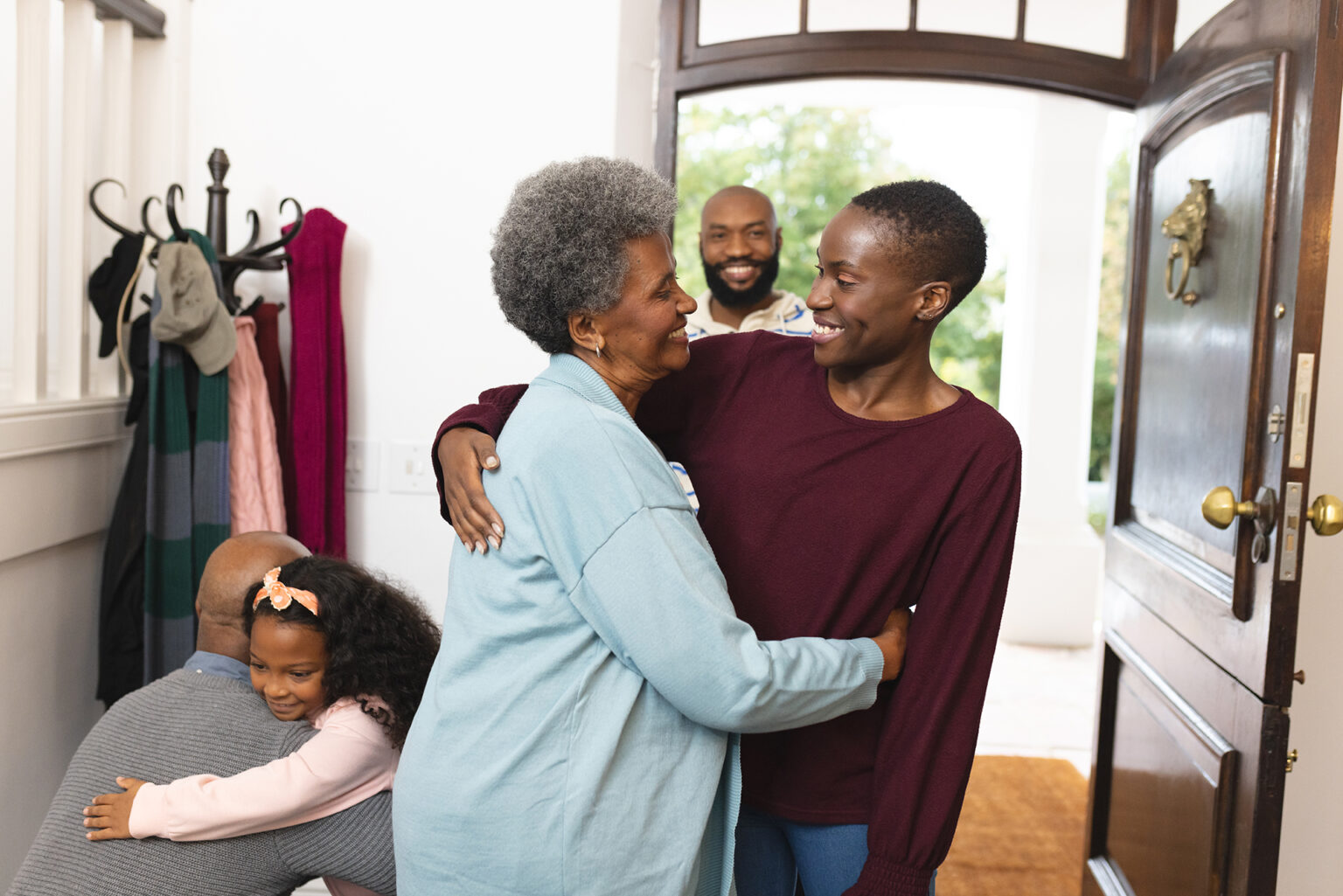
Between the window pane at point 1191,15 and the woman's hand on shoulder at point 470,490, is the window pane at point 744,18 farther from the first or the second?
the woman's hand on shoulder at point 470,490

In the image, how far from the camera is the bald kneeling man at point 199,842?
4.94 feet

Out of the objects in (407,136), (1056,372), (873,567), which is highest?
(407,136)

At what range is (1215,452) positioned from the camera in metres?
1.92

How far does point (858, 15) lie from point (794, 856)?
2085 mm

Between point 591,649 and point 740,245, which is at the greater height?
point 740,245

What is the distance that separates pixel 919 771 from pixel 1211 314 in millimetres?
1192

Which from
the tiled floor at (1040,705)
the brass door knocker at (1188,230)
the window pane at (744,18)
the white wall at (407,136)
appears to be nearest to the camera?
the brass door knocker at (1188,230)

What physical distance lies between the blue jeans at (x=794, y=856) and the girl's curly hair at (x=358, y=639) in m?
0.57

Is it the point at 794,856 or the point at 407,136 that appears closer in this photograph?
the point at 794,856

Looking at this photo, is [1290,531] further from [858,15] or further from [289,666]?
[858,15]

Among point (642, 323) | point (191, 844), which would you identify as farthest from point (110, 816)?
point (642, 323)

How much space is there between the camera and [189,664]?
5.63ft

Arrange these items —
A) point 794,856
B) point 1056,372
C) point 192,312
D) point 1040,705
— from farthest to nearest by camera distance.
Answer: point 1056,372 → point 1040,705 → point 192,312 → point 794,856

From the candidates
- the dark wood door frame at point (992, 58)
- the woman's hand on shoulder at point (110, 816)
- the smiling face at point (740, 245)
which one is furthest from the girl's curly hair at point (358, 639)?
the dark wood door frame at point (992, 58)
